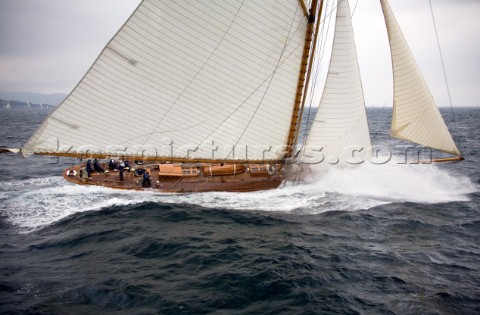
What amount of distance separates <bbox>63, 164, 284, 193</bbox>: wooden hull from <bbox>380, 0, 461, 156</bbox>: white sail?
8.35m

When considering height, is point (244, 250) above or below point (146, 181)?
below

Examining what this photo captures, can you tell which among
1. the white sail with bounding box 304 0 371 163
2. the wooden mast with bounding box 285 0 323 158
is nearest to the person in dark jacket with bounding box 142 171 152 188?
the wooden mast with bounding box 285 0 323 158

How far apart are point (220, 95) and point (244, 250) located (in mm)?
8766

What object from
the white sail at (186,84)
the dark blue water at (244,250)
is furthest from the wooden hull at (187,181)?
the white sail at (186,84)

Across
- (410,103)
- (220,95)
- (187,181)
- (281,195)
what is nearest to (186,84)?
(220,95)

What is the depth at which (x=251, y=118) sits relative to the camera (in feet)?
64.3

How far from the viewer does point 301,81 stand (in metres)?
19.6

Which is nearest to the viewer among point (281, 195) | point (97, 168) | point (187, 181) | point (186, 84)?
point (186, 84)

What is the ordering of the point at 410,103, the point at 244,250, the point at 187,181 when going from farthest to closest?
the point at 187,181, the point at 410,103, the point at 244,250

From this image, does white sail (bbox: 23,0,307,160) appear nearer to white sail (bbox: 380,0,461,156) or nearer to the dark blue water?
the dark blue water

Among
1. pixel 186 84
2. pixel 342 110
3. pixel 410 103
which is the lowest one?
pixel 342 110

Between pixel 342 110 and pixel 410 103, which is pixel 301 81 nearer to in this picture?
pixel 342 110

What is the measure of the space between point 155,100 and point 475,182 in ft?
80.6

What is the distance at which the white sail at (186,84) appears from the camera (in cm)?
1630
